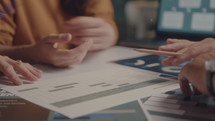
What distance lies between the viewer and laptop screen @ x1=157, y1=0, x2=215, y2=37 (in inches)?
35.9

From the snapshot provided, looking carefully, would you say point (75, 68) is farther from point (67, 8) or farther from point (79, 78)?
point (67, 8)

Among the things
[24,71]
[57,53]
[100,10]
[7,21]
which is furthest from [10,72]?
[100,10]

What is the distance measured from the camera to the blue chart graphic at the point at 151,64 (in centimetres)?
64

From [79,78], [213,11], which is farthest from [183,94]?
[213,11]

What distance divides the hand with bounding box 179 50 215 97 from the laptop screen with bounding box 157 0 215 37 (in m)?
0.51

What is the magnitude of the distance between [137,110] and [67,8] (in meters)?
0.68

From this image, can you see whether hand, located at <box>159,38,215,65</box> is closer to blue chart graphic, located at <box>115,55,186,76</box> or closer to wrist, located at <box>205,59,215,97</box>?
blue chart graphic, located at <box>115,55,186,76</box>

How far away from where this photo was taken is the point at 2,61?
581 millimetres

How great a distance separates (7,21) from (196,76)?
2.11 feet

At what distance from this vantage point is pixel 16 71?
0.58m

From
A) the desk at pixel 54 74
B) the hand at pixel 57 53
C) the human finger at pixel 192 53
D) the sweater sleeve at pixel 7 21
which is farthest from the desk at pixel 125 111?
the sweater sleeve at pixel 7 21

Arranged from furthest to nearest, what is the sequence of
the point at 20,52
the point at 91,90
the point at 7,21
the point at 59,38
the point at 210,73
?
the point at 7,21 < the point at 20,52 < the point at 59,38 < the point at 91,90 < the point at 210,73

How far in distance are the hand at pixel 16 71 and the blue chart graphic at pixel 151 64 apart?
0.77 ft

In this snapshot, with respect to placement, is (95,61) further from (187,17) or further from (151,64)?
(187,17)
